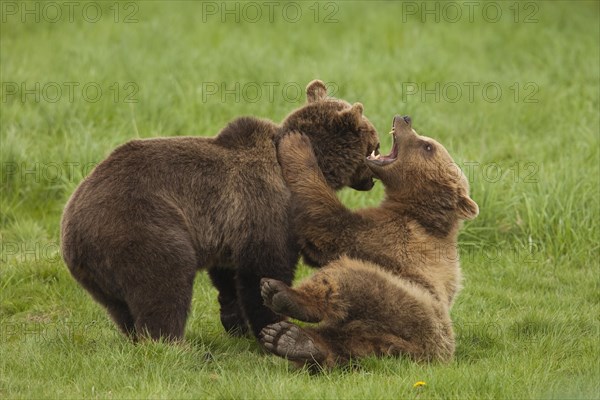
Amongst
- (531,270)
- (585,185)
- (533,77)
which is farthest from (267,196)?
(533,77)

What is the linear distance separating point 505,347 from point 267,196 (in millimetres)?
2067

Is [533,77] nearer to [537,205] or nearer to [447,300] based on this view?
[537,205]

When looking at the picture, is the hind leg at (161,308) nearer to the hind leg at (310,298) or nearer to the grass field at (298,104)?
the grass field at (298,104)

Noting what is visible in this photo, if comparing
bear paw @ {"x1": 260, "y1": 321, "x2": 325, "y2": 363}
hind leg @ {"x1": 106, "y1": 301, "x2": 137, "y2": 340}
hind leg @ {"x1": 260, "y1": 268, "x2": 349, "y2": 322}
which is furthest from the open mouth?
hind leg @ {"x1": 106, "y1": 301, "x2": 137, "y2": 340}

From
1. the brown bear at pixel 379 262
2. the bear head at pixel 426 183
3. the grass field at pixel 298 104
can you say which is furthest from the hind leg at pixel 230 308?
the bear head at pixel 426 183

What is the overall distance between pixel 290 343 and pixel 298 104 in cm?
609

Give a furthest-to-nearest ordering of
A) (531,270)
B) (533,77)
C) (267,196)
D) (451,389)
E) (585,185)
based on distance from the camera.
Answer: (533,77) → (585,185) → (531,270) → (267,196) → (451,389)

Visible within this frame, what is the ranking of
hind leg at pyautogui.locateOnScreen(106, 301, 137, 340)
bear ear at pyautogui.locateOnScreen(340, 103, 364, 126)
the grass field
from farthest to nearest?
bear ear at pyautogui.locateOnScreen(340, 103, 364, 126) → hind leg at pyautogui.locateOnScreen(106, 301, 137, 340) → the grass field

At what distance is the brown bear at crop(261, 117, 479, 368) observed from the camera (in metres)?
6.04

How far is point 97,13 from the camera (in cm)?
1447

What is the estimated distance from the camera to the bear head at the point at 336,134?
706cm

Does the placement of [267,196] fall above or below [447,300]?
above

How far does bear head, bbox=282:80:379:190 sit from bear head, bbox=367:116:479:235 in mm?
132

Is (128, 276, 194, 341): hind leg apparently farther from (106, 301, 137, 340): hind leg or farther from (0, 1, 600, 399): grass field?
(106, 301, 137, 340): hind leg
